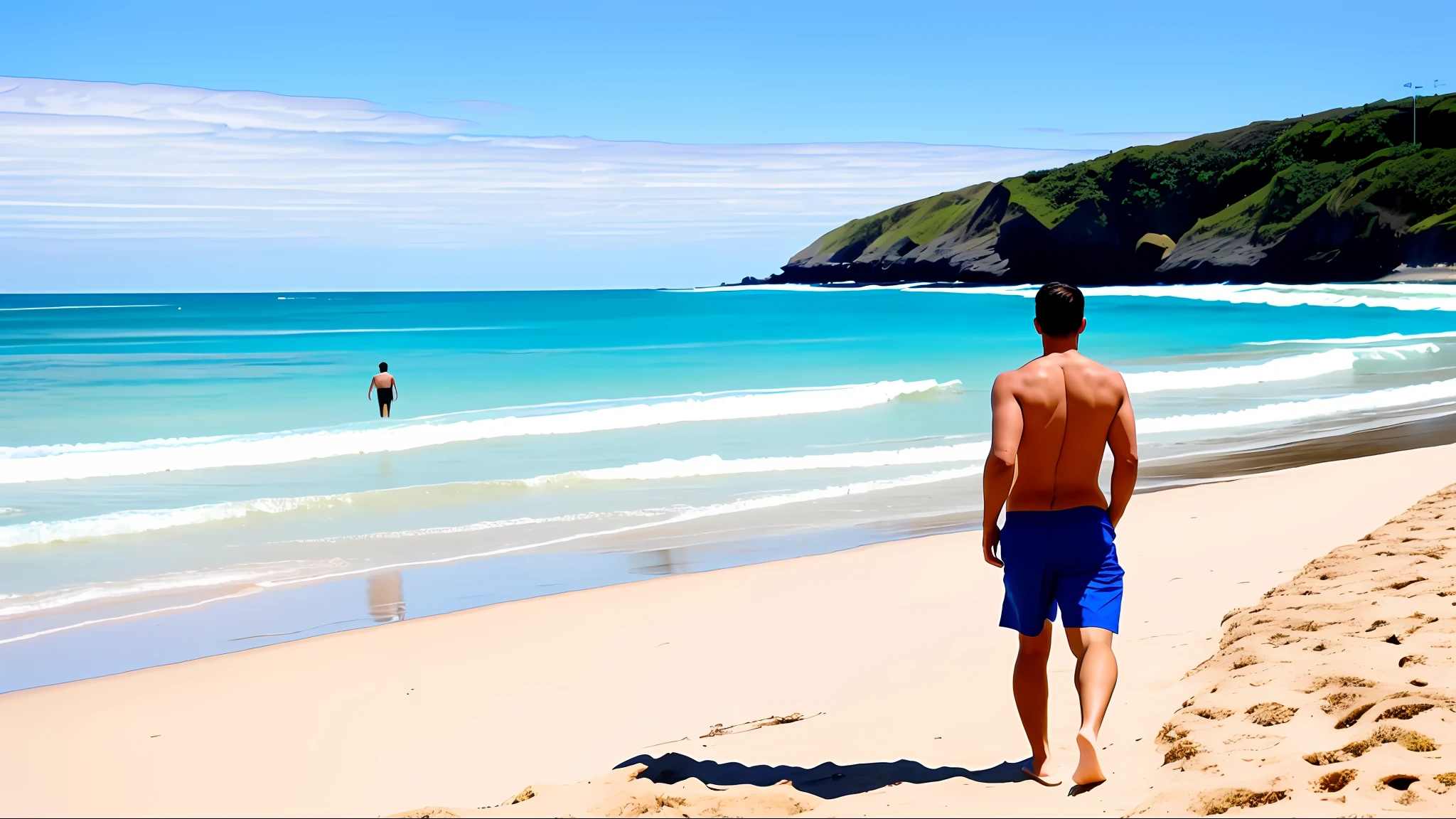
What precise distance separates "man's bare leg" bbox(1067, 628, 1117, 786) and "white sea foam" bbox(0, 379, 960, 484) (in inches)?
559

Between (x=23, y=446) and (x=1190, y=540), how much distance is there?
18.8 m

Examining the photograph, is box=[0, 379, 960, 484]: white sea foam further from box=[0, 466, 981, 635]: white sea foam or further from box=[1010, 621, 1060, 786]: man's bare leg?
box=[1010, 621, 1060, 786]: man's bare leg

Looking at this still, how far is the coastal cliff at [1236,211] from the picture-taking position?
9231 centimetres

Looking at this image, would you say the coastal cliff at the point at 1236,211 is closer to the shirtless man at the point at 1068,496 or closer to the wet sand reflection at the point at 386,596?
the wet sand reflection at the point at 386,596

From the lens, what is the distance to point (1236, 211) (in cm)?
11162

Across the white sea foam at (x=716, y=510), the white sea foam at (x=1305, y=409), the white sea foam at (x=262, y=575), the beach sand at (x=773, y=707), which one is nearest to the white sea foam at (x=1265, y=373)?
the white sea foam at (x=1305, y=409)

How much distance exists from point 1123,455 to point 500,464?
1199cm

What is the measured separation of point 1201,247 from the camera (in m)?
110

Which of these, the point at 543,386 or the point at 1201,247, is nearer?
the point at 543,386

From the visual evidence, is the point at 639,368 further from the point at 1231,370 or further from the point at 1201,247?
the point at 1201,247

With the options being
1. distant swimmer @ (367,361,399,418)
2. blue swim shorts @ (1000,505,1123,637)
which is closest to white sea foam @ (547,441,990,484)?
distant swimmer @ (367,361,399,418)

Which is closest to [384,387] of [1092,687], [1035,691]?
[1035,691]

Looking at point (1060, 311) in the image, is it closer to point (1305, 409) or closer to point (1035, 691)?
point (1035, 691)

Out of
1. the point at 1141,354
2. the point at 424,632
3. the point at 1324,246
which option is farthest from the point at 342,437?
the point at 1324,246
